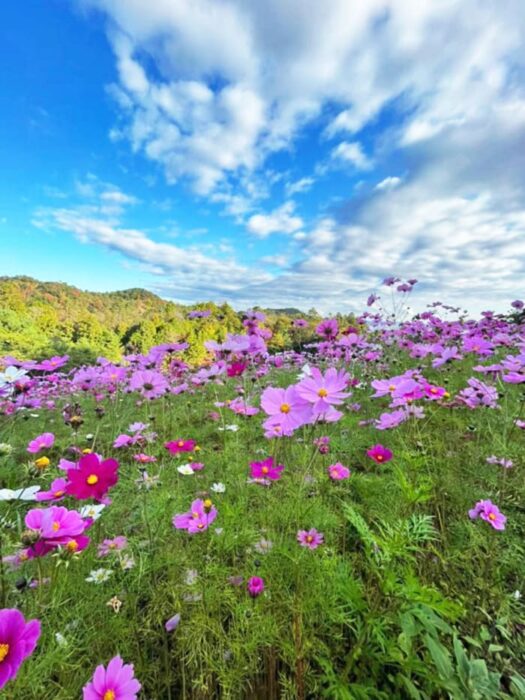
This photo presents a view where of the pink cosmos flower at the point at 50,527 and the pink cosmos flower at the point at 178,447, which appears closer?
the pink cosmos flower at the point at 50,527

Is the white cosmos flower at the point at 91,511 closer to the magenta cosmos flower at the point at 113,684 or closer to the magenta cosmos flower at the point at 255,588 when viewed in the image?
the magenta cosmos flower at the point at 113,684

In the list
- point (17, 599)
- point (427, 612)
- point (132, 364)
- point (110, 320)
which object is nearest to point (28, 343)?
point (132, 364)

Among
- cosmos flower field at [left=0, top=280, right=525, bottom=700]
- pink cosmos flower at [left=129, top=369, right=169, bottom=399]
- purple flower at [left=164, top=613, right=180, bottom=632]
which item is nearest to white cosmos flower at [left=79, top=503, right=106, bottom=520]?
cosmos flower field at [left=0, top=280, right=525, bottom=700]

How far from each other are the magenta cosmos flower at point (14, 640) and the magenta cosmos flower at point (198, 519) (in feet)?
1.96

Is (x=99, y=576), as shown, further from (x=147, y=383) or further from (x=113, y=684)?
(x=147, y=383)

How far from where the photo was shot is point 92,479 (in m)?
0.92

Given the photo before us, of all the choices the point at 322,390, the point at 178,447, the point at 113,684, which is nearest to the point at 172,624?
the point at 113,684

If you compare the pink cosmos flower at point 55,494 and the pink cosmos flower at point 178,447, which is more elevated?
the pink cosmos flower at point 55,494

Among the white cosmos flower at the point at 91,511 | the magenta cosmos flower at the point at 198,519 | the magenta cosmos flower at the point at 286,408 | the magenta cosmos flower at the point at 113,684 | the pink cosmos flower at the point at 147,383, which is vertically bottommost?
the magenta cosmos flower at the point at 113,684

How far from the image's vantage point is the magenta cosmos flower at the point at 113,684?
0.68 m

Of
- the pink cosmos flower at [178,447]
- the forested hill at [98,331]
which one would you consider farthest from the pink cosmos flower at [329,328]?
the pink cosmos flower at [178,447]

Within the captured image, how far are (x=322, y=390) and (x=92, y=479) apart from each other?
72 cm

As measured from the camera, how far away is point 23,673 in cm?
72

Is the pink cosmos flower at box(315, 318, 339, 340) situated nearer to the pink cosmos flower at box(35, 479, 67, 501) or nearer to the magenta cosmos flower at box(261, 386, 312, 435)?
the magenta cosmos flower at box(261, 386, 312, 435)
